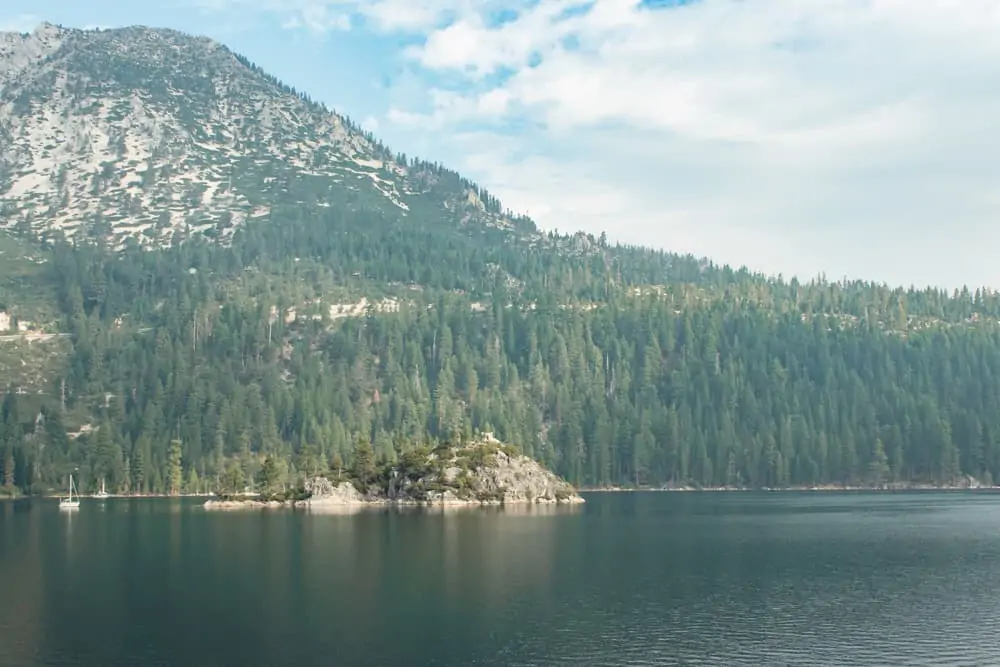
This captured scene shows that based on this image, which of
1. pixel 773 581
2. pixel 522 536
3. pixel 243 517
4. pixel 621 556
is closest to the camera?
pixel 773 581

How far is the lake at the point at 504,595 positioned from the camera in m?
69.8

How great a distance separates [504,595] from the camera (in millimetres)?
91562

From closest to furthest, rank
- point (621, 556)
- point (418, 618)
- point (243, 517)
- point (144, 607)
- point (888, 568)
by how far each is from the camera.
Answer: point (418, 618)
point (144, 607)
point (888, 568)
point (621, 556)
point (243, 517)

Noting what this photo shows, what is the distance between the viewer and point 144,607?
86.2 m

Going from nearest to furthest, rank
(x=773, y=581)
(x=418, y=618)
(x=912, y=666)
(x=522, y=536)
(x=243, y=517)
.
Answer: (x=912, y=666)
(x=418, y=618)
(x=773, y=581)
(x=522, y=536)
(x=243, y=517)

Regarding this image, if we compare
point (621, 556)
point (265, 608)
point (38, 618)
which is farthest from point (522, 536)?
point (38, 618)

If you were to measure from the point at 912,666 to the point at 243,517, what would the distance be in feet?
478

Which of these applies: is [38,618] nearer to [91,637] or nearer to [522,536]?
[91,637]

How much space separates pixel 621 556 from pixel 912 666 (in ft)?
185

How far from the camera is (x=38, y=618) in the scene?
8138cm

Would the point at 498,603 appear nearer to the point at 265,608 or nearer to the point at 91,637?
the point at 265,608

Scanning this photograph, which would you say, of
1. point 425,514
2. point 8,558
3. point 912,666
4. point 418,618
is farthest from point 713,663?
point 425,514

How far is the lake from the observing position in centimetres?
6975

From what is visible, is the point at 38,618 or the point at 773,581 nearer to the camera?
the point at 38,618
